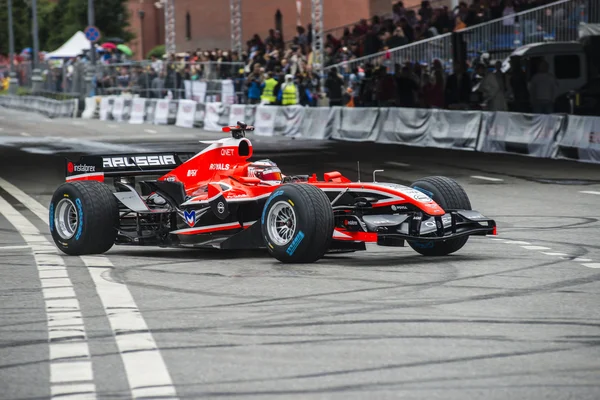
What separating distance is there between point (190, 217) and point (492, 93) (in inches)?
768

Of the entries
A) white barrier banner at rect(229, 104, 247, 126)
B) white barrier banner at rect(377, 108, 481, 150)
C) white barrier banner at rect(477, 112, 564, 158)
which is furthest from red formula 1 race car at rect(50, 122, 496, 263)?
white barrier banner at rect(229, 104, 247, 126)

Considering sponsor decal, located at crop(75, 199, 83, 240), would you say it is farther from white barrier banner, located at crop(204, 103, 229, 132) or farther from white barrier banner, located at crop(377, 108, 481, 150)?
white barrier banner, located at crop(204, 103, 229, 132)

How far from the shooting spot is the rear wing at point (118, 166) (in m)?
12.2

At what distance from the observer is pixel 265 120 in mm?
38531

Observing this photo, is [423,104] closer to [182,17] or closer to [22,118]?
[22,118]

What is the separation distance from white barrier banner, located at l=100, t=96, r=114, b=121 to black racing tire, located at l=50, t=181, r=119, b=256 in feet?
134

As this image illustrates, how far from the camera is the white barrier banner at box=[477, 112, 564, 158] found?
2528cm

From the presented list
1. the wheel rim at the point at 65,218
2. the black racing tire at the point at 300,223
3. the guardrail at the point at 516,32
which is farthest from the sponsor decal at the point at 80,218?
the guardrail at the point at 516,32

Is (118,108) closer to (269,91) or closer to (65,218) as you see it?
(269,91)

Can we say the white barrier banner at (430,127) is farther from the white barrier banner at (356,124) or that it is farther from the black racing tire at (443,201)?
the black racing tire at (443,201)

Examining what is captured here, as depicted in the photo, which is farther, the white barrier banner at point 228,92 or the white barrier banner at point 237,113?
the white barrier banner at point 228,92

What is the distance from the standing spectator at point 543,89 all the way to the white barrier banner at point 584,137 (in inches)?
174

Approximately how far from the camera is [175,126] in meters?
44.7

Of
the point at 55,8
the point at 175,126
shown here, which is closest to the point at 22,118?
the point at 175,126
